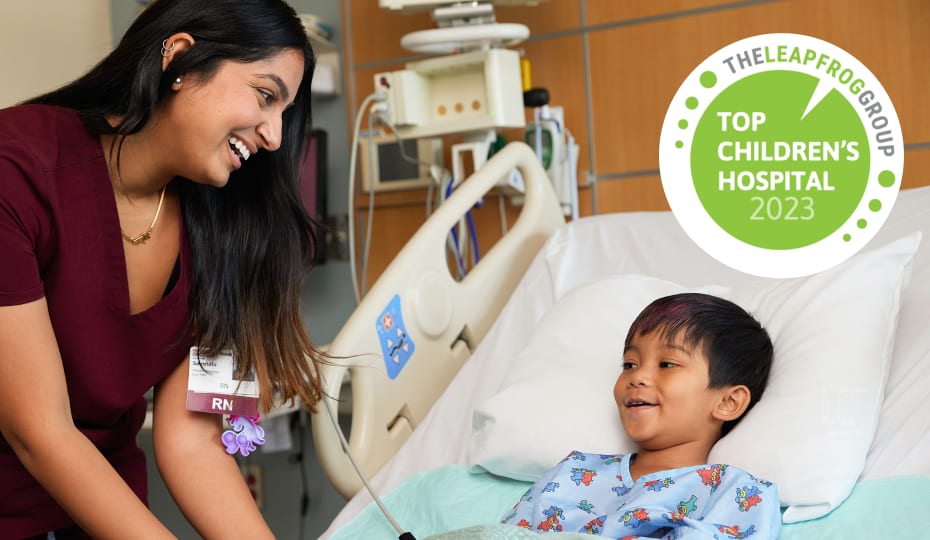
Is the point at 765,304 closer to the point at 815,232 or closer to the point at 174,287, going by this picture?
the point at 815,232

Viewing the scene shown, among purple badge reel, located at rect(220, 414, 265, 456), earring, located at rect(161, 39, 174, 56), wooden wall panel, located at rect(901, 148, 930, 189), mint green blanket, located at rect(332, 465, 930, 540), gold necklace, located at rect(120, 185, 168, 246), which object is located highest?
earring, located at rect(161, 39, 174, 56)

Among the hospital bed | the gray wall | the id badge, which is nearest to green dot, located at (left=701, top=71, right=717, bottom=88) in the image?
the hospital bed

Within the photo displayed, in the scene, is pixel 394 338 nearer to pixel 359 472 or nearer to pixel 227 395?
pixel 359 472

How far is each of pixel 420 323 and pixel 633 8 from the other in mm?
1209

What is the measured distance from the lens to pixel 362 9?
3148mm

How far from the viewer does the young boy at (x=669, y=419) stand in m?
1.44

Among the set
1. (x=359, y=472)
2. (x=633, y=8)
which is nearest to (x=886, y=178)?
(x=633, y=8)

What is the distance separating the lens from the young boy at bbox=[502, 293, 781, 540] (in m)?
1.44

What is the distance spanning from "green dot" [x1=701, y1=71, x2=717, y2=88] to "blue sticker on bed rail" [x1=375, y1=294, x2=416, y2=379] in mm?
1069

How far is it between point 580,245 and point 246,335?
91 cm

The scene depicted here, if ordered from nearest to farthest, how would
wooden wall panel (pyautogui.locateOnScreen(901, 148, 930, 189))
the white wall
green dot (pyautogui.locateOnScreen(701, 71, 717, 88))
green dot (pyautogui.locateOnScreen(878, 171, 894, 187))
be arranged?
green dot (pyautogui.locateOnScreen(878, 171, 894, 187)), wooden wall panel (pyautogui.locateOnScreen(901, 148, 930, 189)), green dot (pyautogui.locateOnScreen(701, 71, 717, 88)), the white wall

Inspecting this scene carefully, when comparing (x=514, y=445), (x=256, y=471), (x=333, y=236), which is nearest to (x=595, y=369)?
(x=514, y=445)

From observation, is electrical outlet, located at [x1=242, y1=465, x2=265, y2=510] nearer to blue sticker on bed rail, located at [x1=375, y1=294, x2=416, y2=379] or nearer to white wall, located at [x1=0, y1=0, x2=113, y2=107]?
white wall, located at [x1=0, y1=0, x2=113, y2=107]

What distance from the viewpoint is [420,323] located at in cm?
201
